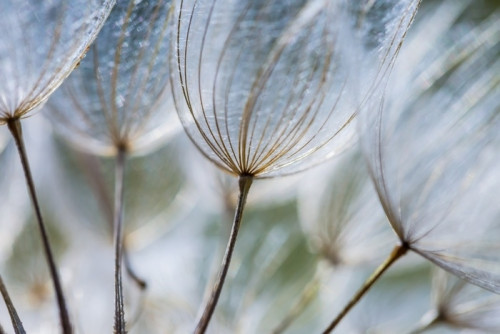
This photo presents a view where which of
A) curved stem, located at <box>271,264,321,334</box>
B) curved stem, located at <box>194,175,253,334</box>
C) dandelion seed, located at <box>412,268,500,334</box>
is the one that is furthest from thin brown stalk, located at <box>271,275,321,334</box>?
curved stem, located at <box>194,175,253,334</box>

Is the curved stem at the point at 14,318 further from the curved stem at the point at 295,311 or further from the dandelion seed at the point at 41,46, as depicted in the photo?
the curved stem at the point at 295,311

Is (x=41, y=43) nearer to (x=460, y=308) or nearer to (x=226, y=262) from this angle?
(x=226, y=262)

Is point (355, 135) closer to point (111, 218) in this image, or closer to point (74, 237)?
point (111, 218)

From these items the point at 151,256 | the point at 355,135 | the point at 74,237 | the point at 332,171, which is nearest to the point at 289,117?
the point at 355,135

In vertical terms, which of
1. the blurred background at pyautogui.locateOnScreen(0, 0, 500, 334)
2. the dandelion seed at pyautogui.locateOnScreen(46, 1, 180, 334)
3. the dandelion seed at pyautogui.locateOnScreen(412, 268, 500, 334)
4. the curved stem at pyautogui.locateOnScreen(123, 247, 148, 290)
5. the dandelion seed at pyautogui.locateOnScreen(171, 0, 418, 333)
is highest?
the blurred background at pyautogui.locateOnScreen(0, 0, 500, 334)

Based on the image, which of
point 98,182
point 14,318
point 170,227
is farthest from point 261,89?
point 170,227

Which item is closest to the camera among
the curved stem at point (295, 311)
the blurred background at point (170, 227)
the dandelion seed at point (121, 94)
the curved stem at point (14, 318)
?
the curved stem at point (14, 318)

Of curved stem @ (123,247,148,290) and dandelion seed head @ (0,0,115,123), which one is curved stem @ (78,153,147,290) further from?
dandelion seed head @ (0,0,115,123)

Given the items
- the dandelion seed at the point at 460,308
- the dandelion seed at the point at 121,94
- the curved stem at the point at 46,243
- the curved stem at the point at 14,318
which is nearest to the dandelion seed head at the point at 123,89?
the dandelion seed at the point at 121,94
